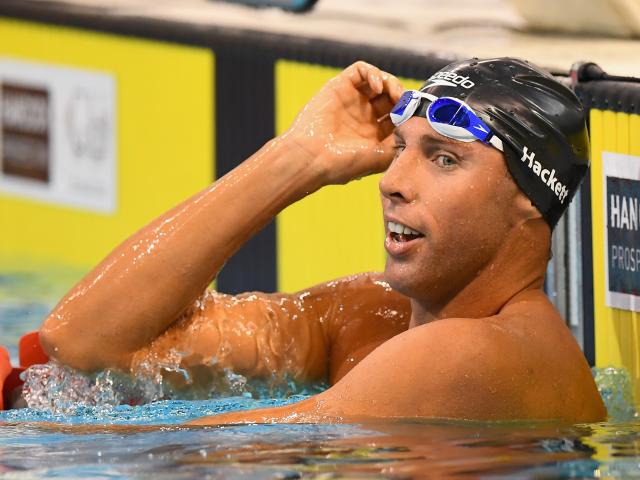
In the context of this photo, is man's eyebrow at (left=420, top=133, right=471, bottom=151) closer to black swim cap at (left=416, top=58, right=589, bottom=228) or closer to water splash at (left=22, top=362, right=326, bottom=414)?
black swim cap at (left=416, top=58, right=589, bottom=228)

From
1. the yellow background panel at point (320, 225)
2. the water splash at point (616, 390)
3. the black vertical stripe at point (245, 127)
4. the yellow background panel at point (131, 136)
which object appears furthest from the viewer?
the yellow background panel at point (131, 136)

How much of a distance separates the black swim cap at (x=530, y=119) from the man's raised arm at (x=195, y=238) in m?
0.34

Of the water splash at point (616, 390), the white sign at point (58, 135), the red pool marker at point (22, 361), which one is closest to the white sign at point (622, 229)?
the water splash at point (616, 390)

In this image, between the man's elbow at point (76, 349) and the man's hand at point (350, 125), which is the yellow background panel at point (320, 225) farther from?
the man's elbow at point (76, 349)

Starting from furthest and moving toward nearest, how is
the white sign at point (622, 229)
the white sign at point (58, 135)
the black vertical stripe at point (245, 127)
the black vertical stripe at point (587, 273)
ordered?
the white sign at point (58, 135), the black vertical stripe at point (245, 127), the black vertical stripe at point (587, 273), the white sign at point (622, 229)

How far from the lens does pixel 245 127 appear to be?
5340mm

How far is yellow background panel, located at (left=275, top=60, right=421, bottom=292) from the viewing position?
478 cm

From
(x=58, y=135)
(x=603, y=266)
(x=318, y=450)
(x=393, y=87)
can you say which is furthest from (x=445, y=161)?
(x=58, y=135)

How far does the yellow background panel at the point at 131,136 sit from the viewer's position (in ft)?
18.3

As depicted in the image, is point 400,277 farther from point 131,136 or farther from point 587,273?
point 131,136

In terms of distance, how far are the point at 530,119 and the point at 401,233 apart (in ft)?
0.98

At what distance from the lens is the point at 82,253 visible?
237 inches

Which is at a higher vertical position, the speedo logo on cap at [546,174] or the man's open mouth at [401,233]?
the speedo logo on cap at [546,174]

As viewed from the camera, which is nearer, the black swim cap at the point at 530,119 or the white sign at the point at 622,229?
the black swim cap at the point at 530,119
